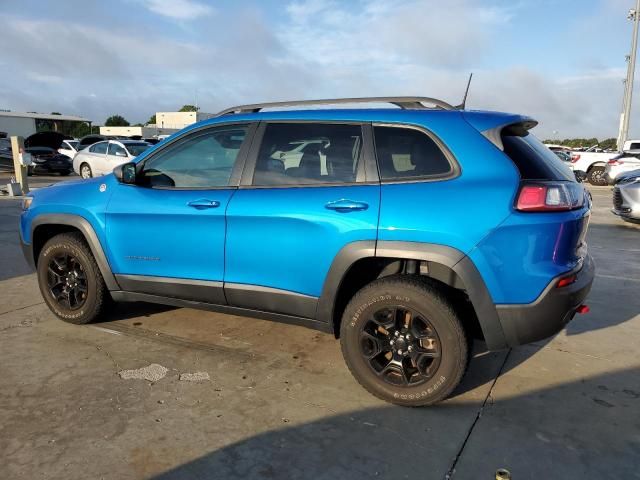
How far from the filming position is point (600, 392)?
10.7ft

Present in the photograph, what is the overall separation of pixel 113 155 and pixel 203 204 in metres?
14.8

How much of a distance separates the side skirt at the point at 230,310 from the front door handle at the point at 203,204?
0.72 metres

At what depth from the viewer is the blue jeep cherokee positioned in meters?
2.78

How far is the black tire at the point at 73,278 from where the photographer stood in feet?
13.4

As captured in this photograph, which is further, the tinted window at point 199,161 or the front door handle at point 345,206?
the tinted window at point 199,161

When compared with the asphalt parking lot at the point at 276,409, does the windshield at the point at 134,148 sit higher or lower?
higher

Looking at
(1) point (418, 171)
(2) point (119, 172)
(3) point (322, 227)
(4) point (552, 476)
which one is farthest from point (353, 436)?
(2) point (119, 172)

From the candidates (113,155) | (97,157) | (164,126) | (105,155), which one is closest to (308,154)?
(113,155)

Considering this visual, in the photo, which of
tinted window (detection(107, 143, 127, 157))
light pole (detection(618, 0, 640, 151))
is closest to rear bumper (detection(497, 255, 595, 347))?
tinted window (detection(107, 143, 127, 157))

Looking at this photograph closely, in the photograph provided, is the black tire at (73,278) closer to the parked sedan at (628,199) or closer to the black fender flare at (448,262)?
the black fender flare at (448,262)

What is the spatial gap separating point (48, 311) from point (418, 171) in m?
3.69

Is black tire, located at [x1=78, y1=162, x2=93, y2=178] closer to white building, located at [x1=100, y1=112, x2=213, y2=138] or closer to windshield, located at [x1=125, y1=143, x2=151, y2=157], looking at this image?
windshield, located at [x1=125, y1=143, x2=151, y2=157]

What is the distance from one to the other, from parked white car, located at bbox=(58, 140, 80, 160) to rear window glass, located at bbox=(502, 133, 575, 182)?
23955mm

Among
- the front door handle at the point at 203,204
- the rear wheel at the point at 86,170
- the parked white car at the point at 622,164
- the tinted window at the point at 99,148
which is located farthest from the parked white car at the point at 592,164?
the front door handle at the point at 203,204
